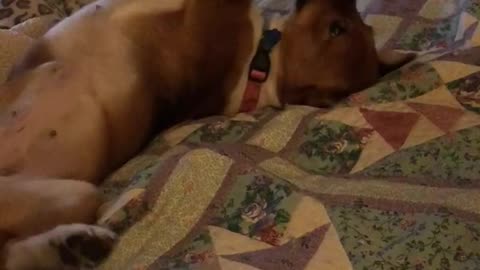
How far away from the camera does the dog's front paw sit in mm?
1376

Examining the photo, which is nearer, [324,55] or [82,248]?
[82,248]

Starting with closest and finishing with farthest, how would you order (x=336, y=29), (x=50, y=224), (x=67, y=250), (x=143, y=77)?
1. (x=67, y=250)
2. (x=50, y=224)
3. (x=143, y=77)
4. (x=336, y=29)

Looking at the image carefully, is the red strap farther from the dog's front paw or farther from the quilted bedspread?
the dog's front paw

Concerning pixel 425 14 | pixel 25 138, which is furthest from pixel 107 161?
pixel 425 14

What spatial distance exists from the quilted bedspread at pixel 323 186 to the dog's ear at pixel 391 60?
0.04m

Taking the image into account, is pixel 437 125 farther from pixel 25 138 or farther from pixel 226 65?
pixel 25 138

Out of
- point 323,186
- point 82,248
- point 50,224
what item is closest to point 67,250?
point 82,248

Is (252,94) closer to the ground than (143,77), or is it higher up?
closer to the ground

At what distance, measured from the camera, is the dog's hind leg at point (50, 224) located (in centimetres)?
138

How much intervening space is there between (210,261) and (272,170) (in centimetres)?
32

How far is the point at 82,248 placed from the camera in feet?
4.53

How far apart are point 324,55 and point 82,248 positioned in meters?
0.85

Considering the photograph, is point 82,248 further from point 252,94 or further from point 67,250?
point 252,94

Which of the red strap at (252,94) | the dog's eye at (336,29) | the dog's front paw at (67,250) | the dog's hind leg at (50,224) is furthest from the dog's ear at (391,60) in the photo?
the dog's front paw at (67,250)
